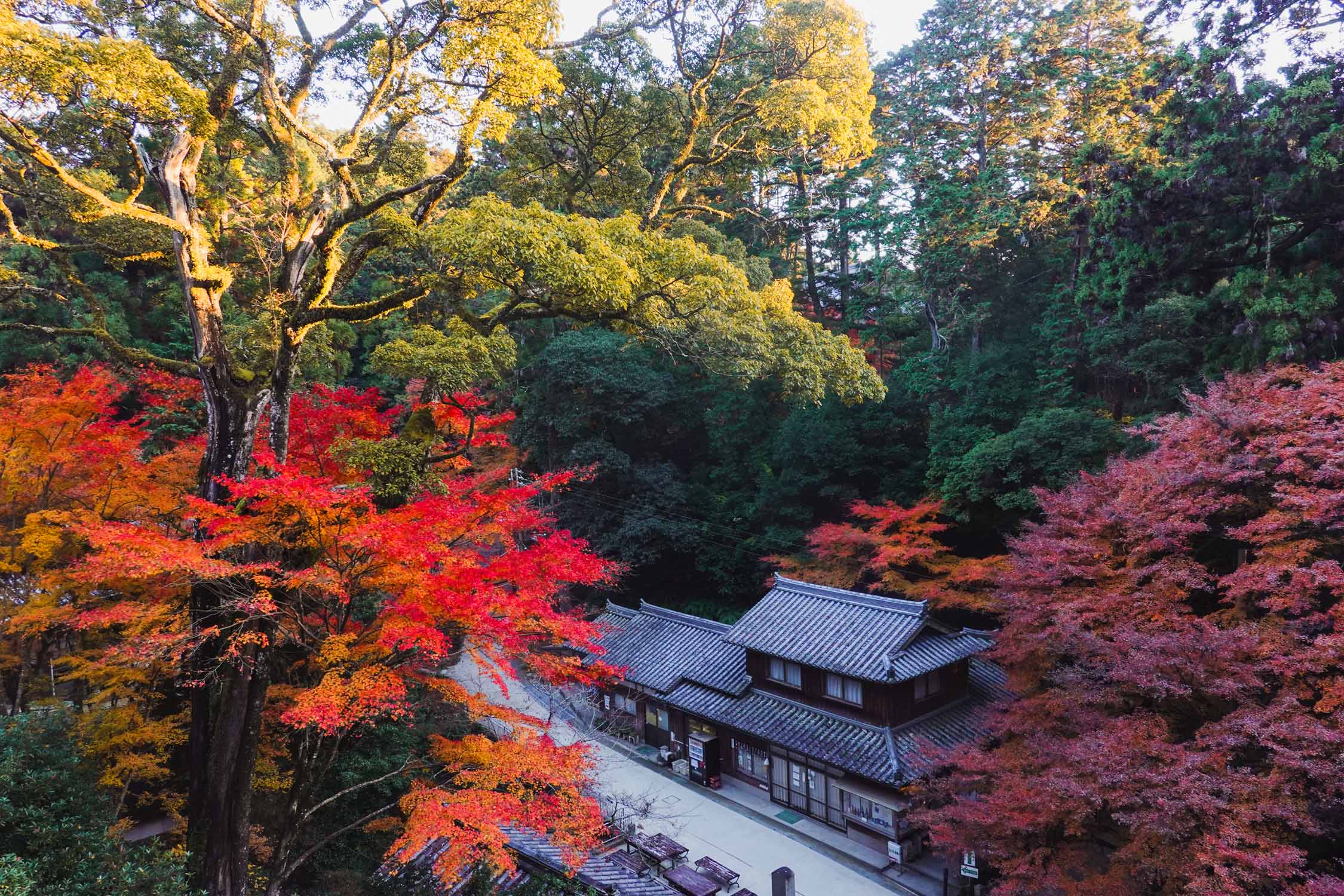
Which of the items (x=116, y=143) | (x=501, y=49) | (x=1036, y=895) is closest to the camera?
(x=501, y=49)

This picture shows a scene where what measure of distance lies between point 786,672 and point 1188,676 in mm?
9519

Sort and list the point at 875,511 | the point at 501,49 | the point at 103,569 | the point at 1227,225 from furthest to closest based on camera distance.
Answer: the point at 875,511, the point at 1227,225, the point at 501,49, the point at 103,569

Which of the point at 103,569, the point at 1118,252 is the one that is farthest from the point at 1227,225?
the point at 103,569

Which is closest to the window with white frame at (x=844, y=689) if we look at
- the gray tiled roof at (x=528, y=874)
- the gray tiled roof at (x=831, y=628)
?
the gray tiled roof at (x=831, y=628)

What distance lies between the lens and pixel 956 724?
1609 cm

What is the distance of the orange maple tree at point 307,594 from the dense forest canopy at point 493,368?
86 mm

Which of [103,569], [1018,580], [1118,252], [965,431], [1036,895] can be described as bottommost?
[1036,895]

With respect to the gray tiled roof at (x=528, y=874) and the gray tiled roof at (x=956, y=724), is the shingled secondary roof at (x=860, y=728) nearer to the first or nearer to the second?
the gray tiled roof at (x=956, y=724)

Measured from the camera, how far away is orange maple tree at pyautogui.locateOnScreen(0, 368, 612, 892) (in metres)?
8.20

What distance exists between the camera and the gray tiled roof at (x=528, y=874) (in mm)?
10789

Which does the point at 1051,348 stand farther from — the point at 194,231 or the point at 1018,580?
the point at 194,231

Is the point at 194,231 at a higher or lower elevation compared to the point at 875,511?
higher

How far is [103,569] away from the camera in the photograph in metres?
7.61

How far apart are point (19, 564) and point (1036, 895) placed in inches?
731
